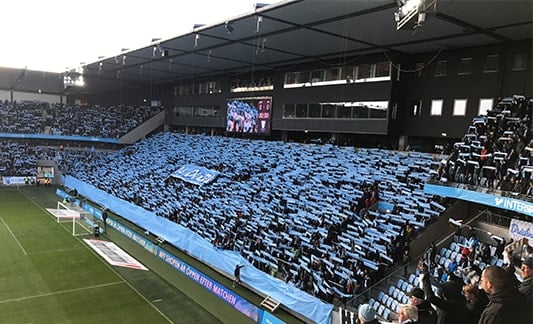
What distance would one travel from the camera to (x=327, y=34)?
18391 millimetres

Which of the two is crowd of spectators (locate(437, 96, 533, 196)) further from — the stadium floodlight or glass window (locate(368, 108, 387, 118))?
the stadium floodlight

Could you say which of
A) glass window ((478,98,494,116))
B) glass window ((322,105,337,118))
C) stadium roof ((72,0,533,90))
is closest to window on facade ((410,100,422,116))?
stadium roof ((72,0,533,90))

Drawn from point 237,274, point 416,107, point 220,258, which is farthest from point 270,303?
point 416,107

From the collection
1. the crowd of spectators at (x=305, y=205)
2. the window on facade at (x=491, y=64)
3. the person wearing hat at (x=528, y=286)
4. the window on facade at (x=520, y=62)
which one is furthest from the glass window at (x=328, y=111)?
the person wearing hat at (x=528, y=286)

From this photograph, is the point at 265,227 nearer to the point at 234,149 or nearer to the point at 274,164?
the point at 274,164

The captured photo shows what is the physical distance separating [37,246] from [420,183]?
18.5 meters

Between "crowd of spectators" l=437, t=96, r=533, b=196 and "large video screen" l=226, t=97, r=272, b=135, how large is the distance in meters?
16.3

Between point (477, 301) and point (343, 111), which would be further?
point (343, 111)

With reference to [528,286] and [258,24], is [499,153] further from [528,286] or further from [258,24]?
[528,286]

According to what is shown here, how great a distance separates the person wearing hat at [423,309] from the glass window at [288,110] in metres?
24.6

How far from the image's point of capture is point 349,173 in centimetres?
1981

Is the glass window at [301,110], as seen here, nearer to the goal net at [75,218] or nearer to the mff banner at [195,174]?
the mff banner at [195,174]

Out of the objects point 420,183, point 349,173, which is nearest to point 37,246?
point 349,173

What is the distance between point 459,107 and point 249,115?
54.5 ft
